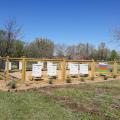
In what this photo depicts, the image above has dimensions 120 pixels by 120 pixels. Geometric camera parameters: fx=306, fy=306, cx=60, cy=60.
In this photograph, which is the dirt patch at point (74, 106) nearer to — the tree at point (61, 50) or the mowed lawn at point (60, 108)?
the mowed lawn at point (60, 108)

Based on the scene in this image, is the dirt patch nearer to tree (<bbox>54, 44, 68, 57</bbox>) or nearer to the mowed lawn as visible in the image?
the mowed lawn

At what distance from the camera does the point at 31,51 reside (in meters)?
57.6

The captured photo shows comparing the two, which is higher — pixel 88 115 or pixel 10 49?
pixel 10 49

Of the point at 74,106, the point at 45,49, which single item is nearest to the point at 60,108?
the point at 74,106

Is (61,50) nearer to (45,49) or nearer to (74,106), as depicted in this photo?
(45,49)

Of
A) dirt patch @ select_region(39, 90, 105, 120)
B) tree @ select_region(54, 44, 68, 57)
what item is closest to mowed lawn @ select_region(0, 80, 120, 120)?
dirt patch @ select_region(39, 90, 105, 120)

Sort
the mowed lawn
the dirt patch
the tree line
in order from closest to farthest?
1. the mowed lawn
2. the dirt patch
3. the tree line

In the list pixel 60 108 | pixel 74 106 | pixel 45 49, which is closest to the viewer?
pixel 60 108

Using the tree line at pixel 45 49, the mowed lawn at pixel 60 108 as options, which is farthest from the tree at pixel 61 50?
the mowed lawn at pixel 60 108

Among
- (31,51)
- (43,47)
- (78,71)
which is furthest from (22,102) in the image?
(43,47)

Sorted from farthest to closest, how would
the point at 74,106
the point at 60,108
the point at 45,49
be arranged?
the point at 45,49
the point at 74,106
the point at 60,108

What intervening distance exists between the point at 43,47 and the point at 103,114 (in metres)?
62.4

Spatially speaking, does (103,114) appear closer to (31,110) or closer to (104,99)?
(31,110)

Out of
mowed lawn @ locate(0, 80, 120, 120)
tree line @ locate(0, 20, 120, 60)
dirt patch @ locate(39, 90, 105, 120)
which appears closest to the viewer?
mowed lawn @ locate(0, 80, 120, 120)
